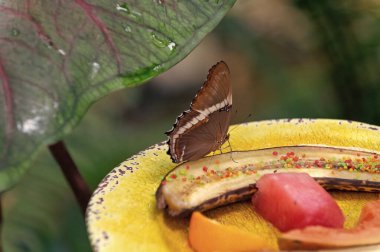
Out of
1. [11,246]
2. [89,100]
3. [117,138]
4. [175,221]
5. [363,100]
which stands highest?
[363,100]

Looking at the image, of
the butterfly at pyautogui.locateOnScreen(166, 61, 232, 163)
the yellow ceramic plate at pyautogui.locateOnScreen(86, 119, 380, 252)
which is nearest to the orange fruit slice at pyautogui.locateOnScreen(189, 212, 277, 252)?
the yellow ceramic plate at pyautogui.locateOnScreen(86, 119, 380, 252)

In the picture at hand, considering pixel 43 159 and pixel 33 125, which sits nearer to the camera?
pixel 33 125

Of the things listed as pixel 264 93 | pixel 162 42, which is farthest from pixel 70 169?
pixel 264 93

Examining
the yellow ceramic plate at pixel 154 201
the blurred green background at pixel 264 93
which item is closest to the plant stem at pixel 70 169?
the yellow ceramic plate at pixel 154 201

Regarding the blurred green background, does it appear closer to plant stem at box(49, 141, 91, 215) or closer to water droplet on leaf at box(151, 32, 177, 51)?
plant stem at box(49, 141, 91, 215)

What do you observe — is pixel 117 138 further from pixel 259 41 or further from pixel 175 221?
pixel 175 221

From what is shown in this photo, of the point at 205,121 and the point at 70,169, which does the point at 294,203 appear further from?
the point at 70,169

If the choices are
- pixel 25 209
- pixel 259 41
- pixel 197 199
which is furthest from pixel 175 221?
pixel 259 41

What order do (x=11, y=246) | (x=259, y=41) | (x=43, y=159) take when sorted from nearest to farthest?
(x=11, y=246) → (x=43, y=159) → (x=259, y=41)
